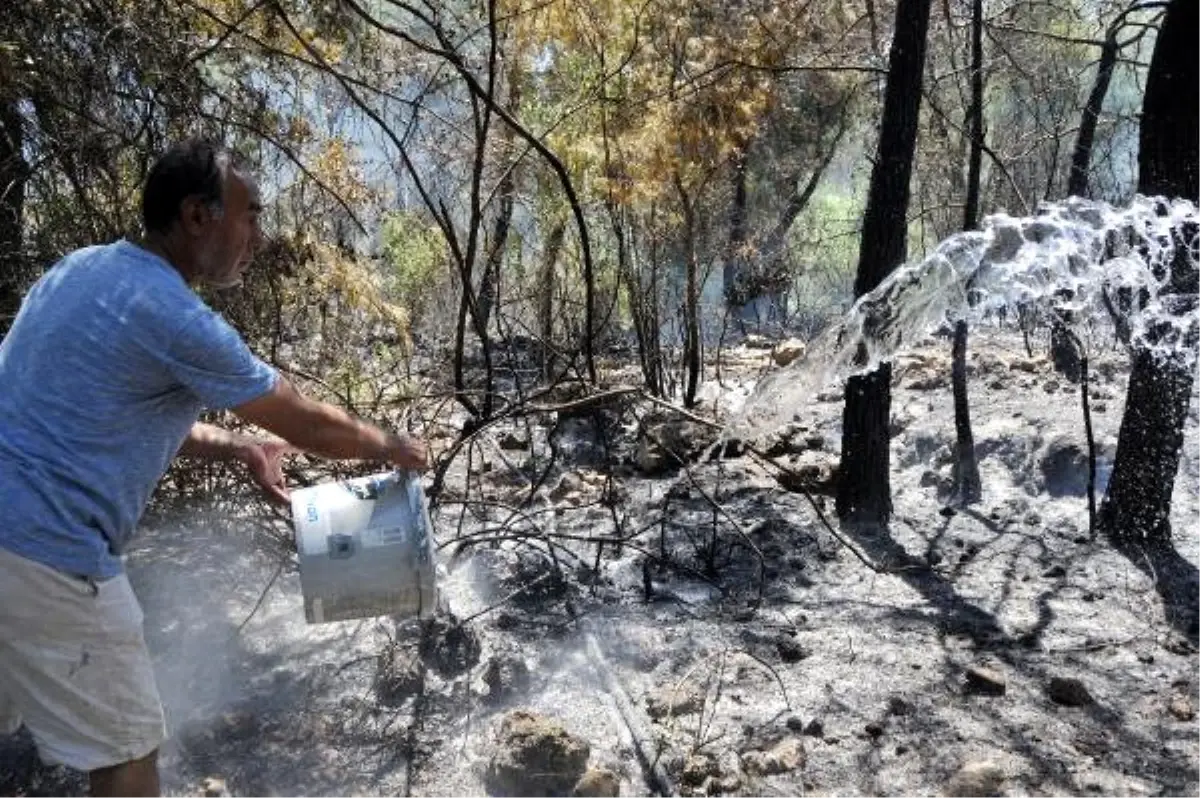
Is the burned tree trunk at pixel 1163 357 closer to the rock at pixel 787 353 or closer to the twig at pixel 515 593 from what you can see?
the twig at pixel 515 593

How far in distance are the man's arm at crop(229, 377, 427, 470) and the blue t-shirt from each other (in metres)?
0.04

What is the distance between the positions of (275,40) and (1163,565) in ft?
16.9

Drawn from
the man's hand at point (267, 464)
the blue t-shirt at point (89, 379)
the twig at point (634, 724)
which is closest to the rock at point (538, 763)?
the twig at point (634, 724)

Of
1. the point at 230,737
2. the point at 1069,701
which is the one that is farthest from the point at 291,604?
the point at 1069,701

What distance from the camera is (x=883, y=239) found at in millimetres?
5887

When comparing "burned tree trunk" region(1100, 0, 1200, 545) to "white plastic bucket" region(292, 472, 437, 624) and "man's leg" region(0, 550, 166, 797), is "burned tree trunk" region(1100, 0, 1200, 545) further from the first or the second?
"man's leg" region(0, 550, 166, 797)

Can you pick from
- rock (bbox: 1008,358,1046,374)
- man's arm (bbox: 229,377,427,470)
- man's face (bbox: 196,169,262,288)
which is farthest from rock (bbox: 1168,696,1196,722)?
rock (bbox: 1008,358,1046,374)

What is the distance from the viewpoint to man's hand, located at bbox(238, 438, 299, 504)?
261 cm

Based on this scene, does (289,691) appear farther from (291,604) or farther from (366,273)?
(366,273)

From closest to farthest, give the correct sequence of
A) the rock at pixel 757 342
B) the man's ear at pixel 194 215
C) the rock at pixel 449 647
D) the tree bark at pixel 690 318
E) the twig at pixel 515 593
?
the man's ear at pixel 194 215 < the rock at pixel 449 647 < the twig at pixel 515 593 < the tree bark at pixel 690 318 < the rock at pixel 757 342

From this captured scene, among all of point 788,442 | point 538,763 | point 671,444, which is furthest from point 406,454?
point 788,442

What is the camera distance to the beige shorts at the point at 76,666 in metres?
2.18

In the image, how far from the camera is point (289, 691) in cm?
387

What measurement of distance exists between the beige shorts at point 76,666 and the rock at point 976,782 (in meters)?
2.19
